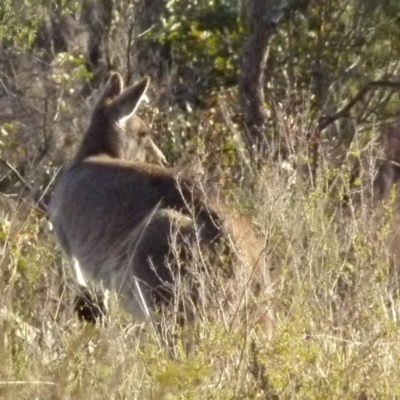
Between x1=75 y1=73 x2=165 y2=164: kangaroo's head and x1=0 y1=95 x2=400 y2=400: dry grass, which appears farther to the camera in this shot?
x1=75 y1=73 x2=165 y2=164: kangaroo's head

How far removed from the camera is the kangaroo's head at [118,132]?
29.8ft

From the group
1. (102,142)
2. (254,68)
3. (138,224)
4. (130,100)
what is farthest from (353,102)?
(138,224)

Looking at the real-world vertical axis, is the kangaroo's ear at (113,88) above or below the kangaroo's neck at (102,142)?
above

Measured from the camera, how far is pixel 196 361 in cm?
477

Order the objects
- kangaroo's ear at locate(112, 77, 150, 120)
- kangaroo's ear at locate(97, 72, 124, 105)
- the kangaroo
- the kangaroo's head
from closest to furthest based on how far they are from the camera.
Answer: the kangaroo < kangaroo's ear at locate(112, 77, 150, 120) < the kangaroo's head < kangaroo's ear at locate(97, 72, 124, 105)

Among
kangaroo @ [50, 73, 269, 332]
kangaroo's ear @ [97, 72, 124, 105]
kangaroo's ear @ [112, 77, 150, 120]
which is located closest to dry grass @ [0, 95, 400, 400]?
kangaroo @ [50, 73, 269, 332]

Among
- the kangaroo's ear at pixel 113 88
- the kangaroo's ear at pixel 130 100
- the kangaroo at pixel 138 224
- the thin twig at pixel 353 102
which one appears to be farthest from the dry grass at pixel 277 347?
the thin twig at pixel 353 102

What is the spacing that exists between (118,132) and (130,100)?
0.29 m

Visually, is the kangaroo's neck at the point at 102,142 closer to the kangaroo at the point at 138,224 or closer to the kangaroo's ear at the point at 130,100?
the kangaroo at the point at 138,224

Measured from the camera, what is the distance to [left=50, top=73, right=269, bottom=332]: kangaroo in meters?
6.03

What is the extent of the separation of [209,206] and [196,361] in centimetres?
208

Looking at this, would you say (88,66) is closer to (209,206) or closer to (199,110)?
(199,110)

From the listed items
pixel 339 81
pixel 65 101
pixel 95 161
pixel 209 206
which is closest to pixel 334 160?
pixel 339 81

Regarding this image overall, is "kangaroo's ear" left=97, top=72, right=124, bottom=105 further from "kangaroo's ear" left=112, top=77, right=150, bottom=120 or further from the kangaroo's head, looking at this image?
"kangaroo's ear" left=112, top=77, right=150, bottom=120
